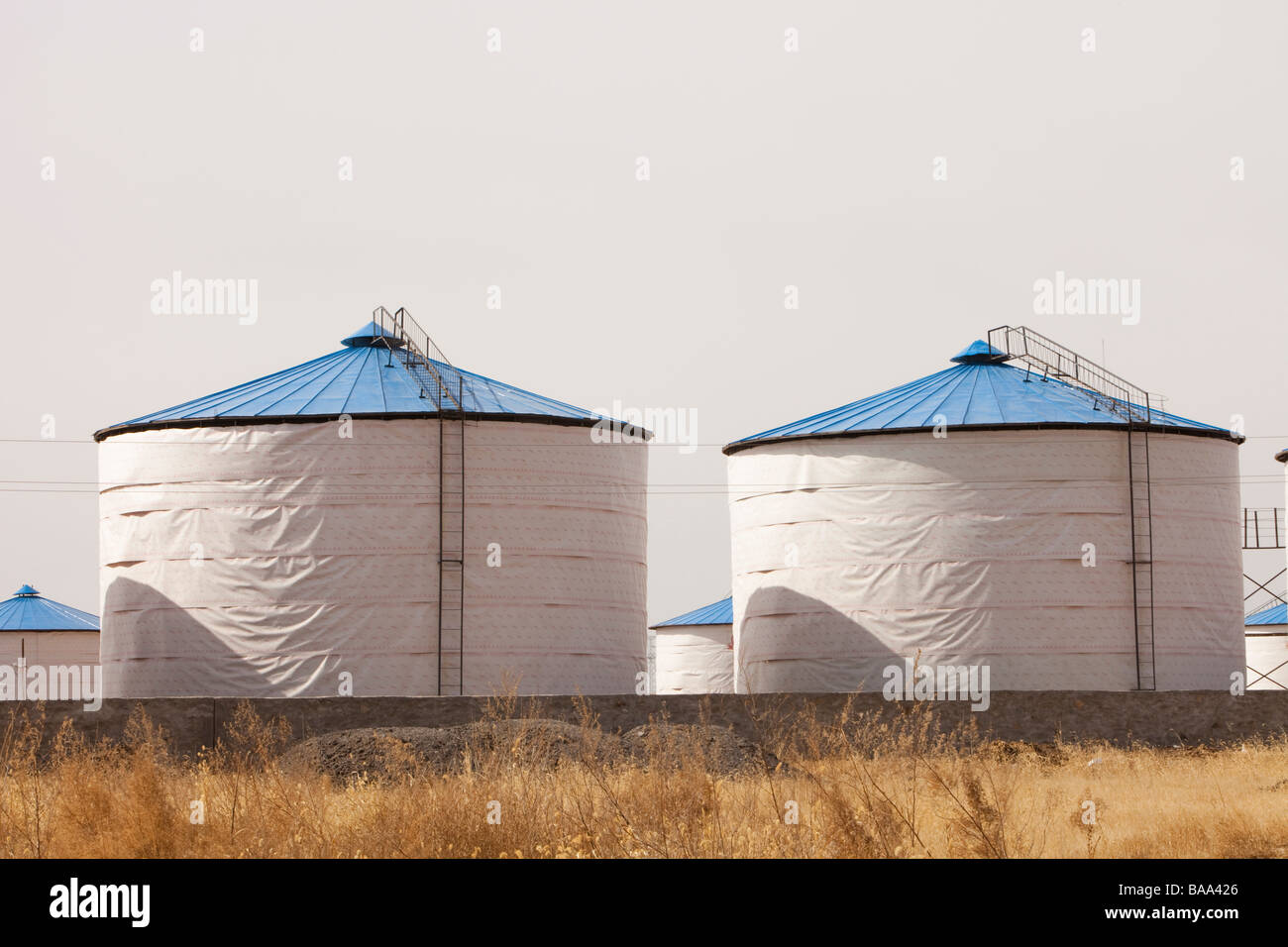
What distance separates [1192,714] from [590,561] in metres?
11.7

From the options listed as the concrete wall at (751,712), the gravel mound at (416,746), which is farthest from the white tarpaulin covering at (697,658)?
the gravel mound at (416,746)

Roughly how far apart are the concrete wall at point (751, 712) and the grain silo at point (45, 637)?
1209 inches

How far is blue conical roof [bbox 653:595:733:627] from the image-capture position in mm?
59500

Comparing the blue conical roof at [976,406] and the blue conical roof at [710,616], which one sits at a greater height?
the blue conical roof at [976,406]

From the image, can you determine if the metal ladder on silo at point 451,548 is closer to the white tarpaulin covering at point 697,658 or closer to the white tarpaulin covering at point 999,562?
the white tarpaulin covering at point 999,562

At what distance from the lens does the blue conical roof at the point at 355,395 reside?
3152 cm

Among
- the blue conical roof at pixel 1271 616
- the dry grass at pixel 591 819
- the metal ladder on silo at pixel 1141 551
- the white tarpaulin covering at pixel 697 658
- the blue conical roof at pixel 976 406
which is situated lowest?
the white tarpaulin covering at pixel 697 658

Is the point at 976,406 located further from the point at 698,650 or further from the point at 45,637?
the point at 45,637

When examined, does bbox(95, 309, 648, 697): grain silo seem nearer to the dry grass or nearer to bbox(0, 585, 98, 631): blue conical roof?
the dry grass

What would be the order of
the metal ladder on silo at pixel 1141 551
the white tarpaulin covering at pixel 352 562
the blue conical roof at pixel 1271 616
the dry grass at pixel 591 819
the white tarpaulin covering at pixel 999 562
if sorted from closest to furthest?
the dry grass at pixel 591 819
the white tarpaulin covering at pixel 352 562
the white tarpaulin covering at pixel 999 562
the metal ladder on silo at pixel 1141 551
the blue conical roof at pixel 1271 616

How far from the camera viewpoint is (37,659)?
53.9 meters

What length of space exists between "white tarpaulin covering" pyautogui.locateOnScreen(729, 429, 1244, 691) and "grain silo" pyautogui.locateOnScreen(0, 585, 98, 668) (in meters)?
30.1

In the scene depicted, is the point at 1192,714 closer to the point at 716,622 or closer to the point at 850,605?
the point at 850,605
